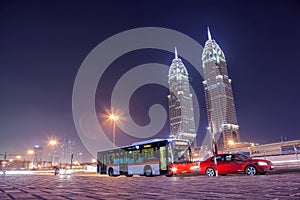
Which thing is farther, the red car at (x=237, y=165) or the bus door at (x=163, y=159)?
the bus door at (x=163, y=159)

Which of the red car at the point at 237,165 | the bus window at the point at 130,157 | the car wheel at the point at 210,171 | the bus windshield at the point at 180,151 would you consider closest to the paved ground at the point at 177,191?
the red car at the point at 237,165

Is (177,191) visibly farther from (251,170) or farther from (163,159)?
(163,159)

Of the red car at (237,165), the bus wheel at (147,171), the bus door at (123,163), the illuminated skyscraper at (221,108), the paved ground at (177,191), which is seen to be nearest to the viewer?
the paved ground at (177,191)

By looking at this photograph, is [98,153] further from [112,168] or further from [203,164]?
[203,164]

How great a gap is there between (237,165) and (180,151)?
5.70 metres

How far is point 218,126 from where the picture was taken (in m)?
182

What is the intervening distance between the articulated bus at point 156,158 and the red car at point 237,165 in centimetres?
309

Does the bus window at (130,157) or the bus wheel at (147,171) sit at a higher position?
the bus window at (130,157)

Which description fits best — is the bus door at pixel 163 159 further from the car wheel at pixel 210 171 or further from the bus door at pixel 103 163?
the bus door at pixel 103 163

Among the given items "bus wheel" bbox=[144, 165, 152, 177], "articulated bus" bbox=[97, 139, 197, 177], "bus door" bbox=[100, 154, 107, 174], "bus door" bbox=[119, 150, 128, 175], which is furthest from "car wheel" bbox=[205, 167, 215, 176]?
"bus door" bbox=[100, 154, 107, 174]

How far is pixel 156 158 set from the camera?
18.6 meters

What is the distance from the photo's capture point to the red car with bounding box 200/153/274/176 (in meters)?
12.9

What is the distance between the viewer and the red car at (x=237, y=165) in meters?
12.9

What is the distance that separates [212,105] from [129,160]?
17836 cm
